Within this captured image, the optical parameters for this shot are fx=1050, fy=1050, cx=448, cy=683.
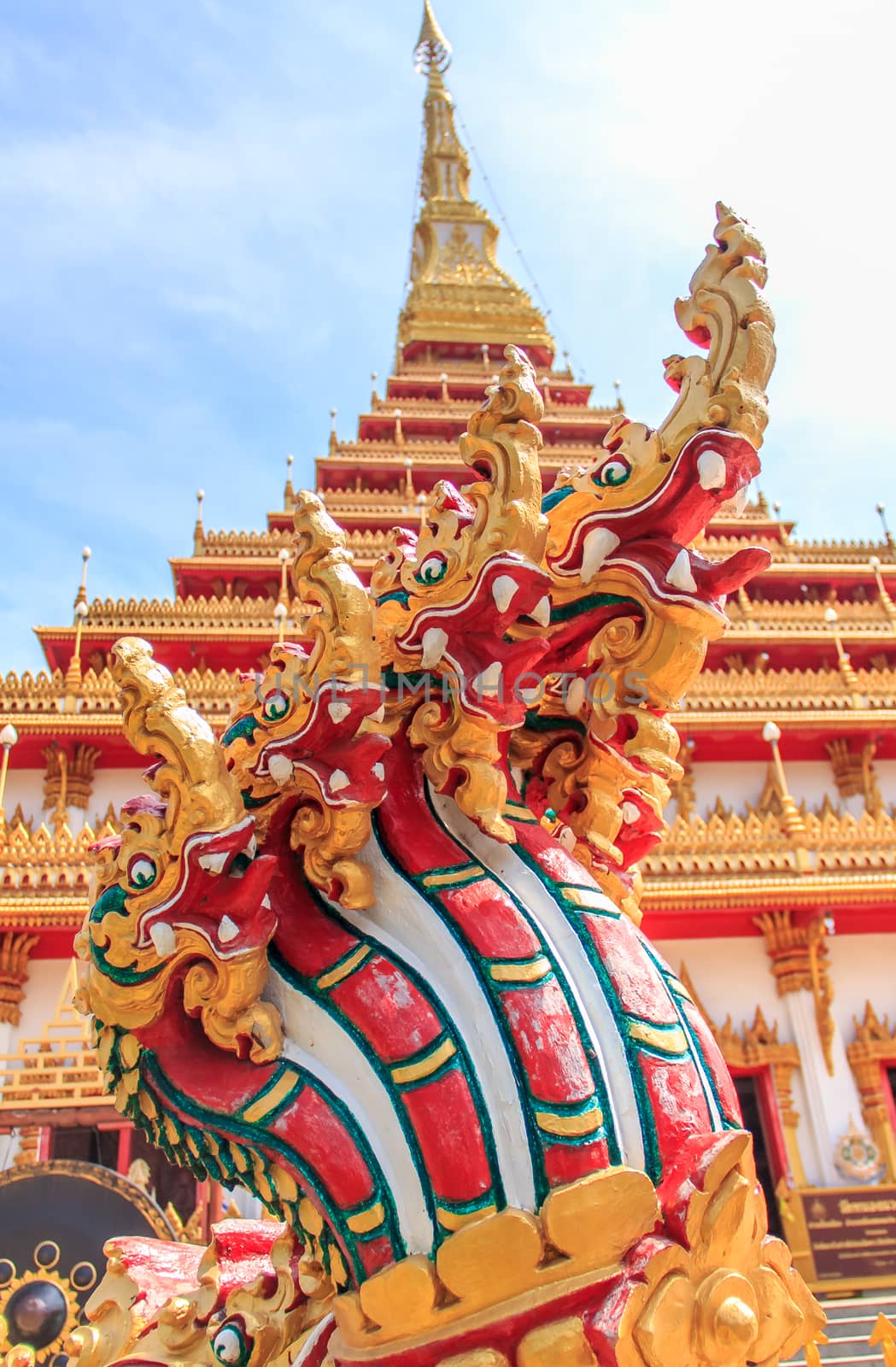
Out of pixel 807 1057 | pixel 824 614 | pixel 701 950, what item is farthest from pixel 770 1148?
pixel 824 614

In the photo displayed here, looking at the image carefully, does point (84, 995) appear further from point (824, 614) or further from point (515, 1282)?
point (824, 614)

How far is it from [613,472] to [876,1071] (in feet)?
32.0

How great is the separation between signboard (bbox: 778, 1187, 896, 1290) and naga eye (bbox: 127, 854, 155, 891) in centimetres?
879

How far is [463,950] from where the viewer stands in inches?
62.7

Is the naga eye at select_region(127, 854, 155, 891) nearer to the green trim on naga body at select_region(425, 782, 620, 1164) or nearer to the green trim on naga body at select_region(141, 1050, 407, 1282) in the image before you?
the green trim on naga body at select_region(141, 1050, 407, 1282)

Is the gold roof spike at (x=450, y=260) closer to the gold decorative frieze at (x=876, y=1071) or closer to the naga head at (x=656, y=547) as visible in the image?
the gold decorative frieze at (x=876, y=1071)

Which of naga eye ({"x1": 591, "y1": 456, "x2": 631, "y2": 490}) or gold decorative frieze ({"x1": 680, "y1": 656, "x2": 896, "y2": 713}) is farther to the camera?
gold decorative frieze ({"x1": 680, "y1": 656, "x2": 896, "y2": 713})

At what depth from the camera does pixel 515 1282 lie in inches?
53.3

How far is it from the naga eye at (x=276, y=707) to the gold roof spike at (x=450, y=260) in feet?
69.9

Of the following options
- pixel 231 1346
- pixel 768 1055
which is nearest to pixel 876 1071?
pixel 768 1055

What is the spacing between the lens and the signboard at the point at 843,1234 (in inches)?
338

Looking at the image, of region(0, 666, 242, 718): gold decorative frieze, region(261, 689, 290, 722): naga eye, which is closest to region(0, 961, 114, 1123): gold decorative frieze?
region(0, 666, 242, 718): gold decorative frieze

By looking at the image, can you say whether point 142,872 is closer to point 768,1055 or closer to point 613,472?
point 613,472

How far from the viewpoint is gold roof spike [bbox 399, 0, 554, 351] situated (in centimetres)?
2250
